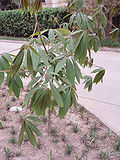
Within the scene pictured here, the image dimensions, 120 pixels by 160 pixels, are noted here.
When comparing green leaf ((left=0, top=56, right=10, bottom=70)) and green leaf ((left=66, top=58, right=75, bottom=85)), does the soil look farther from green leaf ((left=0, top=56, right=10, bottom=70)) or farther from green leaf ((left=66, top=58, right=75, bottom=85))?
green leaf ((left=0, top=56, right=10, bottom=70))

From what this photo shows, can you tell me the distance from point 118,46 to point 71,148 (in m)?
5.67

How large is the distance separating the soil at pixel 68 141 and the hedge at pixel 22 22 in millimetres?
7049

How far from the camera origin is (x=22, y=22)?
9.18 metres

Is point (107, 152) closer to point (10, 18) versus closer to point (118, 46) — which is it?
point (118, 46)

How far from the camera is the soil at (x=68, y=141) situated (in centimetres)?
141

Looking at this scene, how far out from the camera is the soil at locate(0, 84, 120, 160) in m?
1.41

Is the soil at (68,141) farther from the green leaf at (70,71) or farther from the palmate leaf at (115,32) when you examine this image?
the palmate leaf at (115,32)

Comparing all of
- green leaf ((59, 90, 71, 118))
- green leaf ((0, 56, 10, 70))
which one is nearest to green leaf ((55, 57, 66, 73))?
green leaf ((59, 90, 71, 118))

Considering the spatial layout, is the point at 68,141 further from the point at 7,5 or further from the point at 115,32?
the point at 7,5

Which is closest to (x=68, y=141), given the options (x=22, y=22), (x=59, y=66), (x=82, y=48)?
(x=59, y=66)

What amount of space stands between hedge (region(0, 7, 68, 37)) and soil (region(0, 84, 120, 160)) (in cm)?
705

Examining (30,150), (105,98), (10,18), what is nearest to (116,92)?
(105,98)

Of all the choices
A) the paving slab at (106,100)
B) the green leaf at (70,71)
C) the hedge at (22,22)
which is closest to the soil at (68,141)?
the paving slab at (106,100)

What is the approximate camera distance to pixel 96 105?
2316 millimetres
